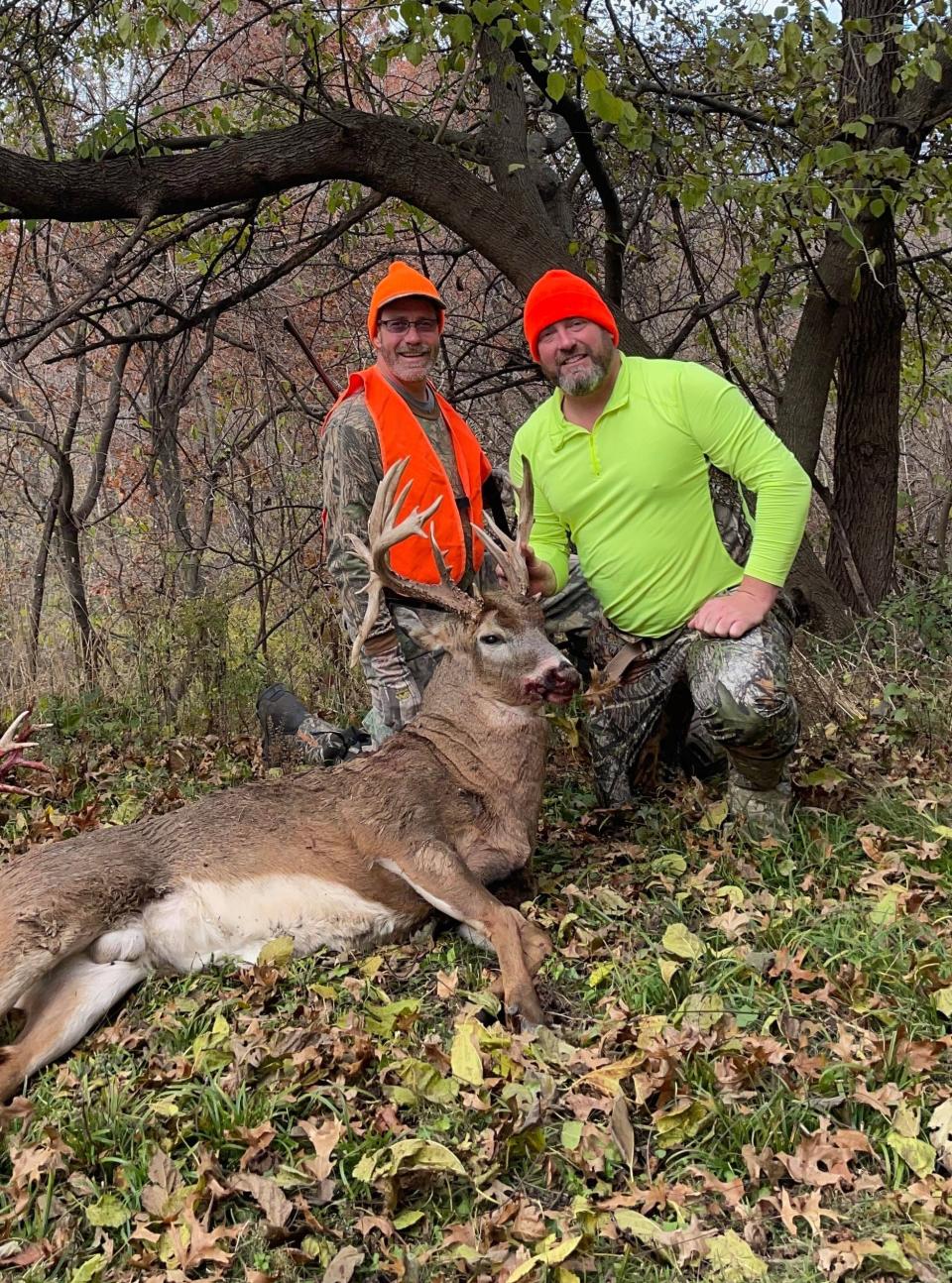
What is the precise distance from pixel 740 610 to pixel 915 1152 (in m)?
2.19

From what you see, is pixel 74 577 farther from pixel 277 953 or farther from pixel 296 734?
pixel 277 953

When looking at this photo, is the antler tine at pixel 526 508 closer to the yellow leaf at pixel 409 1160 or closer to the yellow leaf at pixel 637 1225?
the yellow leaf at pixel 409 1160

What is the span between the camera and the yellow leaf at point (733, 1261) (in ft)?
7.50

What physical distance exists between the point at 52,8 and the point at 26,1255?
6.43m

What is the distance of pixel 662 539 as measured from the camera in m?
4.64

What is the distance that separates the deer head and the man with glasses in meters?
0.65

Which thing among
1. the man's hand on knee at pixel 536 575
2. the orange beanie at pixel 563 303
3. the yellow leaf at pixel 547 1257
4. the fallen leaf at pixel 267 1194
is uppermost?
the orange beanie at pixel 563 303

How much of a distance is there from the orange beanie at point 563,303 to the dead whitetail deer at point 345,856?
2.41ft

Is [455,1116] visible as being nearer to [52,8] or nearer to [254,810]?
[254,810]

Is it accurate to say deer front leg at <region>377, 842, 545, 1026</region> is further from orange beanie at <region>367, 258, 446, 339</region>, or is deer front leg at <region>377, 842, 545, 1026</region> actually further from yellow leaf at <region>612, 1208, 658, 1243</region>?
orange beanie at <region>367, 258, 446, 339</region>

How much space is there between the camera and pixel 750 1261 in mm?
2301

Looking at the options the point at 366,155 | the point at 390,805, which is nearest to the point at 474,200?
the point at 366,155

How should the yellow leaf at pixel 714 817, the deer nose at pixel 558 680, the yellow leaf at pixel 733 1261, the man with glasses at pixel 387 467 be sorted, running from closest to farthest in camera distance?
the yellow leaf at pixel 733 1261
the deer nose at pixel 558 680
the yellow leaf at pixel 714 817
the man with glasses at pixel 387 467

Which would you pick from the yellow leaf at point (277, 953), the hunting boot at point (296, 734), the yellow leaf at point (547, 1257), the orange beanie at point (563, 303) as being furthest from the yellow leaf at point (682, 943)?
the hunting boot at point (296, 734)
